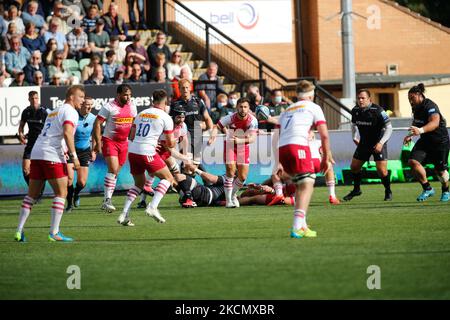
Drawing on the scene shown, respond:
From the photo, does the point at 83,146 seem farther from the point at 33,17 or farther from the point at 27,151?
the point at 33,17

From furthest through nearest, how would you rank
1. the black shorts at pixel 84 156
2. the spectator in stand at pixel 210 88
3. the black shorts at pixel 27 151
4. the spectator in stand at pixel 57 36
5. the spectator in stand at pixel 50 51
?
the spectator in stand at pixel 210 88
the spectator in stand at pixel 57 36
the spectator in stand at pixel 50 51
the black shorts at pixel 27 151
the black shorts at pixel 84 156

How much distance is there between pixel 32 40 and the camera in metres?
27.0

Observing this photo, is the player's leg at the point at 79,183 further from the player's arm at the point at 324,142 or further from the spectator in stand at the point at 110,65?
the player's arm at the point at 324,142

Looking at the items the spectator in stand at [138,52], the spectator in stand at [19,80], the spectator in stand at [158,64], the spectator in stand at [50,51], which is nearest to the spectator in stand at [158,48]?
the spectator in stand at [138,52]

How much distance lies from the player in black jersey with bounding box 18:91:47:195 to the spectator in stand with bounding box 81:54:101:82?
3877 mm

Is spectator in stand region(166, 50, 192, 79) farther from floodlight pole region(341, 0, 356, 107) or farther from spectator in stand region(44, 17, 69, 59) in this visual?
floodlight pole region(341, 0, 356, 107)

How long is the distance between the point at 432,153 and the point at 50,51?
11.3m

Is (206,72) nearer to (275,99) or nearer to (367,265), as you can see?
(275,99)

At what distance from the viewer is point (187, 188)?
19.9 metres

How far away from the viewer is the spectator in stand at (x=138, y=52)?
27.7 metres

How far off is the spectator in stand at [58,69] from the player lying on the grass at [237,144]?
7.22 meters

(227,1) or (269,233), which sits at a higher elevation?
(227,1)
